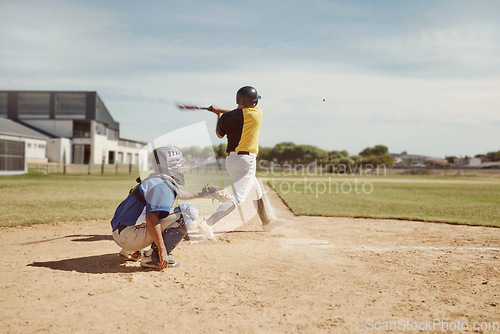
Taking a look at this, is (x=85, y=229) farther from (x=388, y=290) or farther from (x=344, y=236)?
(x=388, y=290)

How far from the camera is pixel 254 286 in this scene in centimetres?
409

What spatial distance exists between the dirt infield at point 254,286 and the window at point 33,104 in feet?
189

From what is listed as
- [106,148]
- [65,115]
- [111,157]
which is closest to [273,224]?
[65,115]

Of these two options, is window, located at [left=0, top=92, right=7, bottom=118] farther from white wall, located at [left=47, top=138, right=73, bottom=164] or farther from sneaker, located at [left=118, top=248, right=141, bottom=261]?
sneaker, located at [left=118, top=248, right=141, bottom=261]

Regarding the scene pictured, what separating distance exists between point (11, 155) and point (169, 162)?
114ft

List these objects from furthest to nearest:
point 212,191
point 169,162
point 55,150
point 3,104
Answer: point 3,104, point 55,150, point 212,191, point 169,162

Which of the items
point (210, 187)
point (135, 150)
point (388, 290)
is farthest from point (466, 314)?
point (135, 150)

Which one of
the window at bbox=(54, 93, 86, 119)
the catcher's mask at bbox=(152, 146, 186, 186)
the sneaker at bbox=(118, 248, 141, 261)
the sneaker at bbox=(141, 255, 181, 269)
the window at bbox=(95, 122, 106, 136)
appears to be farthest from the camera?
the window at bbox=(95, 122, 106, 136)

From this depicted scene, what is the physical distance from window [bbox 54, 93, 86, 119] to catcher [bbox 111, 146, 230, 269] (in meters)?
58.1

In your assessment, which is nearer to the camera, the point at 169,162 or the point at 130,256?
the point at 169,162

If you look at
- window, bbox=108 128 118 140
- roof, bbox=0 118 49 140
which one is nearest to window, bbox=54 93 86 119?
window, bbox=108 128 118 140

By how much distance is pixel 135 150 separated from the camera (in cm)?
7188

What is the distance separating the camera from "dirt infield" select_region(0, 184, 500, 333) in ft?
10.3

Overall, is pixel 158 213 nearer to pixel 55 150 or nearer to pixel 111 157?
pixel 55 150
